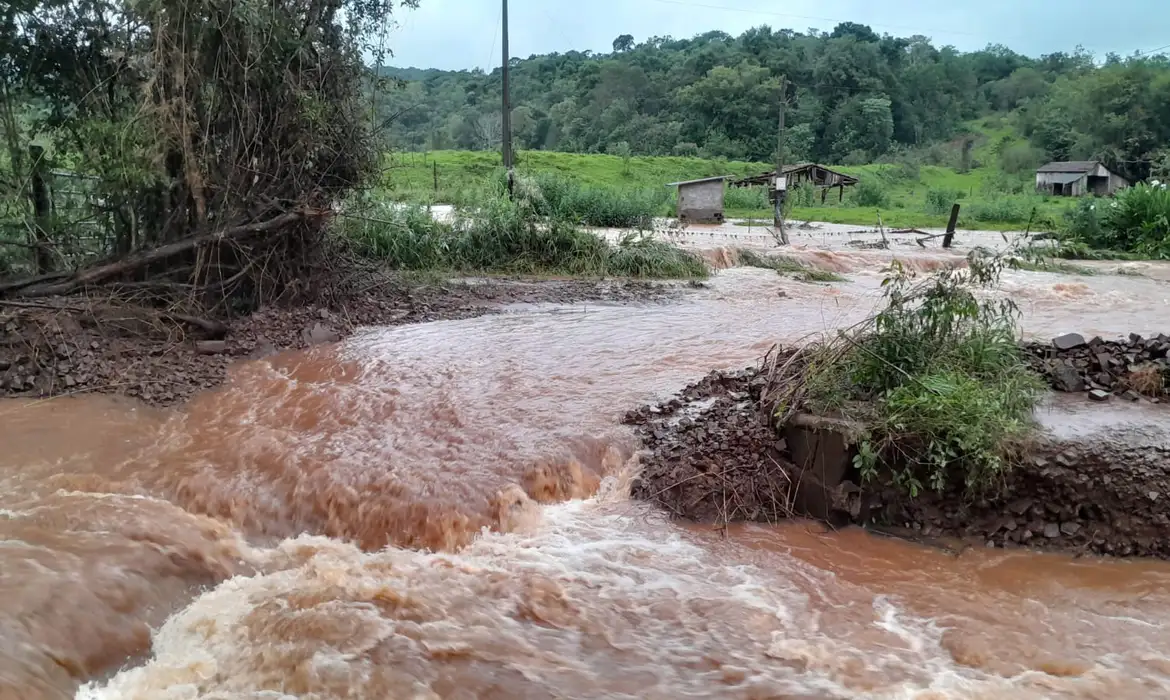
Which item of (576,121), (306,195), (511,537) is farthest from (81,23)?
(576,121)

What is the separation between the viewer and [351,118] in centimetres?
1023

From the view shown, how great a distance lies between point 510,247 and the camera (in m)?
14.9

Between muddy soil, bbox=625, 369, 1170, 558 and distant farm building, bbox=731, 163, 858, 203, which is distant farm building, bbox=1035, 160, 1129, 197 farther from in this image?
muddy soil, bbox=625, 369, 1170, 558

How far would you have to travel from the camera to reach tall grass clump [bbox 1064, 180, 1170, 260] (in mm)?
19969

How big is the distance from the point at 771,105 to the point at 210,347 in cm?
5007

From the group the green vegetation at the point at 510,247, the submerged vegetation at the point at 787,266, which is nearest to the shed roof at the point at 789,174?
the submerged vegetation at the point at 787,266

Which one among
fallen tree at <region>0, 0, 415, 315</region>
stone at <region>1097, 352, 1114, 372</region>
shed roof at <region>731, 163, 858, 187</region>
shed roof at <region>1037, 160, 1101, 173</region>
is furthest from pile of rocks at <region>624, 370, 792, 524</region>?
shed roof at <region>1037, 160, 1101, 173</region>

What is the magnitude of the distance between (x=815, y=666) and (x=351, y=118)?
28.6 feet

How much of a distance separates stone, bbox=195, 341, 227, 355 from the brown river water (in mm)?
1324

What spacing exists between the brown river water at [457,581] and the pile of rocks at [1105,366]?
997 mm

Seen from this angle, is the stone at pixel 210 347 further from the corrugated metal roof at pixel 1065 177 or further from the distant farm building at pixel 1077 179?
the corrugated metal roof at pixel 1065 177

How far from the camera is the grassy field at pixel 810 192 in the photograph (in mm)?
26875

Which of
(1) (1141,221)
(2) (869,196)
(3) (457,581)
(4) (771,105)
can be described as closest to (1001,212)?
(2) (869,196)

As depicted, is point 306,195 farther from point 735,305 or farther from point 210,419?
point 735,305
